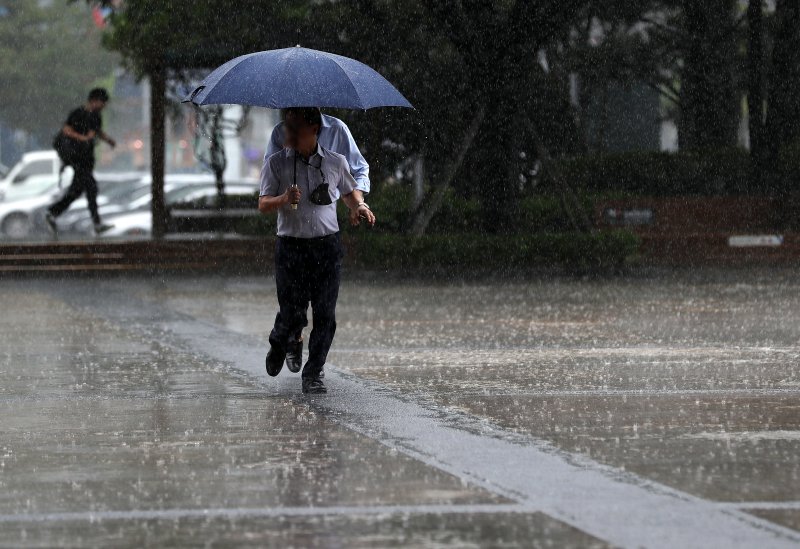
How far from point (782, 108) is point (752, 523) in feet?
67.6

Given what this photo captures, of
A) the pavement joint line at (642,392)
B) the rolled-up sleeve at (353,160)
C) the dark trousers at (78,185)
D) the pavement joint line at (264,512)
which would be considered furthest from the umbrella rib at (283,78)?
the dark trousers at (78,185)

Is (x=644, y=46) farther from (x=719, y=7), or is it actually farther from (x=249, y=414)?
A: (x=249, y=414)

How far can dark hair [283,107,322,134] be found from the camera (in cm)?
1034

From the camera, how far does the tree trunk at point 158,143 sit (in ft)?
86.1

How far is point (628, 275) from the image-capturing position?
21969 millimetres

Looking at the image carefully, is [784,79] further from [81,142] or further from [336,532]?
[336,532]

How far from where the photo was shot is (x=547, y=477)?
754 cm

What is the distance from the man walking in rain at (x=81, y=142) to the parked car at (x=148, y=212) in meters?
5.73

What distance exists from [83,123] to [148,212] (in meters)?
9.86

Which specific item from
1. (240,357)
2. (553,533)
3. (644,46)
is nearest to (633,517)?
(553,533)

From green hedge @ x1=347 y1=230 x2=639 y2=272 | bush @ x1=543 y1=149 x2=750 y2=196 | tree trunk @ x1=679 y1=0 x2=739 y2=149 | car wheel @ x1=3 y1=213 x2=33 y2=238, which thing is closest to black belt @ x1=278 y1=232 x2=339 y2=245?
green hedge @ x1=347 y1=230 x2=639 y2=272

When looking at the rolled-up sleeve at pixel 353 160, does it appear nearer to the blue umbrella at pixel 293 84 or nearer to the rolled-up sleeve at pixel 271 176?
the blue umbrella at pixel 293 84

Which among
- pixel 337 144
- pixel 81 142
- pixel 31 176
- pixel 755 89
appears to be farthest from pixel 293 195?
pixel 31 176

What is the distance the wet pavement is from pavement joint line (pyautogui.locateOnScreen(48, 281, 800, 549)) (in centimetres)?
2
